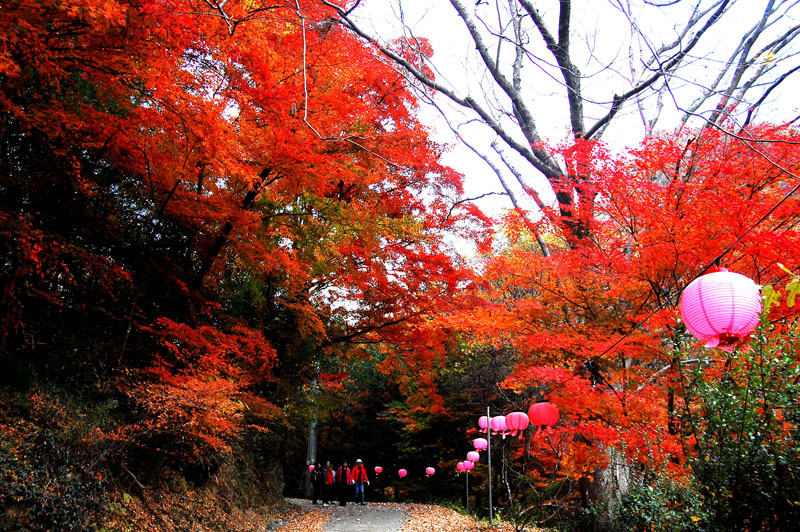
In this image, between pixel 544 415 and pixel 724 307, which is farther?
pixel 544 415

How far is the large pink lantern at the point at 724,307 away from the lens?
3.79 metres

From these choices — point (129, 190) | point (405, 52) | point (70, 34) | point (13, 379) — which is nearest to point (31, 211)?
point (129, 190)

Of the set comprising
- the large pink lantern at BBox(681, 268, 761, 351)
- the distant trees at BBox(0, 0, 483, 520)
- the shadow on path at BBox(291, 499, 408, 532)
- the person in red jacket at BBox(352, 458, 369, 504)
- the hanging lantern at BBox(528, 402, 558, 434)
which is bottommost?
the shadow on path at BBox(291, 499, 408, 532)

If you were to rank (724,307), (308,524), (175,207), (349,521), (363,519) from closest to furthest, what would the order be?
(724,307) < (175,207) < (308,524) < (349,521) < (363,519)

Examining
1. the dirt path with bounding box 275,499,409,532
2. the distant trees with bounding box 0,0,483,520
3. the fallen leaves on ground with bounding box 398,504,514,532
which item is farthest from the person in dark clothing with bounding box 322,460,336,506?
the distant trees with bounding box 0,0,483,520

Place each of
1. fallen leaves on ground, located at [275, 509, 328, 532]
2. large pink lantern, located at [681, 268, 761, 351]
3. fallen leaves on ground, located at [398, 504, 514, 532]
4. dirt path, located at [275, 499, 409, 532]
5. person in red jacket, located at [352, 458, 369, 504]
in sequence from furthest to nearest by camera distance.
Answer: person in red jacket, located at [352, 458, 369, 504] < dirt path, located at [275, 499, 409, 532] < fallen leaves on ground, located at [275, 509, 328, 532] < fallen leaves on ground, located at [398, 504, 514, 532] < large pink lantern, located at [681, 268, 761, 351]

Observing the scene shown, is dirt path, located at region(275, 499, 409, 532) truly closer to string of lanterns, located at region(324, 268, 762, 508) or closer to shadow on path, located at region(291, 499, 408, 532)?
shadow on path, located at region(291, 499, 408, 532)

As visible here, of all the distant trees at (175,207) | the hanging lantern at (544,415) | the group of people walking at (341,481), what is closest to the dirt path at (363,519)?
the group of people walking at (341,481)

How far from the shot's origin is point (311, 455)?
22609 mm

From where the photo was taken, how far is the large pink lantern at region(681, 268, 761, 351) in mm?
3795

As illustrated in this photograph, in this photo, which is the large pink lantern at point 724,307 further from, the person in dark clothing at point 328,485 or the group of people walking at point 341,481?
the person in dark clothing at point 328,485

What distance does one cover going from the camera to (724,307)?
3.83 meters

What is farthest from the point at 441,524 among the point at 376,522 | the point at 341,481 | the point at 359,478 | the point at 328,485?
the point at 328,485

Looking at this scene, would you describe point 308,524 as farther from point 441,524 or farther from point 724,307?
point 724,307
